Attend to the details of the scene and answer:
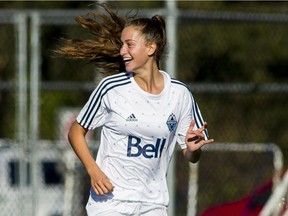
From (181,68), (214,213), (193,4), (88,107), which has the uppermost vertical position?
(193,4)

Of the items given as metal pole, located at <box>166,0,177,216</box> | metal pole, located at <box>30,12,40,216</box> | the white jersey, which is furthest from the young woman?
metal pole, located at <box>30,12,40,216</box>

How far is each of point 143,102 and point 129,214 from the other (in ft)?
2.05

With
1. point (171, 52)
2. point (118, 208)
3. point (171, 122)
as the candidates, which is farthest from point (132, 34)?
point (171, 52)

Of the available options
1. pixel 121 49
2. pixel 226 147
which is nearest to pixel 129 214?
pixel 121 49

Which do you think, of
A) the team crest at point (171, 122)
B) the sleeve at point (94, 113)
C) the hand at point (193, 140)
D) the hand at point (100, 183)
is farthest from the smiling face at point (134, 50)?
the hand at point (100, 183)

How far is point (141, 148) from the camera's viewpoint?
5770 mm

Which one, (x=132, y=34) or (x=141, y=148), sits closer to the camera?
(x=141, y=148)

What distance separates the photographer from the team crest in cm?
582

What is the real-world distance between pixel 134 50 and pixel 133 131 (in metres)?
0.48

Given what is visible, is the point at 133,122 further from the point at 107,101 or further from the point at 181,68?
the point at 181,68

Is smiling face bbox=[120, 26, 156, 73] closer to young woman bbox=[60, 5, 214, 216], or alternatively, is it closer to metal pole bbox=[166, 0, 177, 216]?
young woman bbox=[60, 5, 214, 216]

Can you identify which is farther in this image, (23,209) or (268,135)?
(268,135)

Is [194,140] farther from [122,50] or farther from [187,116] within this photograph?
[122,50]

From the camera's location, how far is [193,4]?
58.2ft
